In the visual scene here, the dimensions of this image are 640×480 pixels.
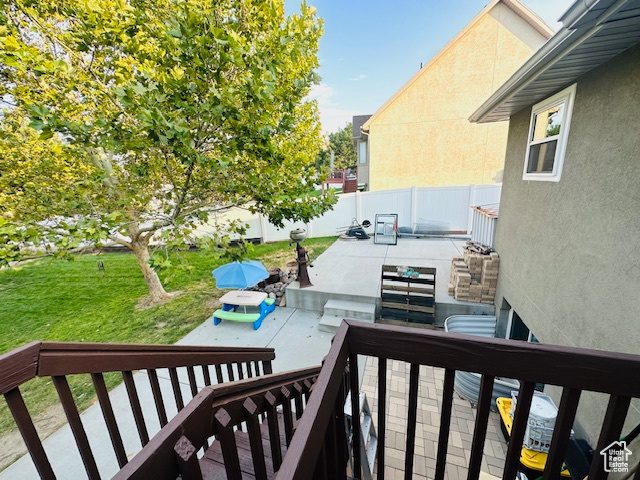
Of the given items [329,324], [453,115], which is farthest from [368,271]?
[453,115]

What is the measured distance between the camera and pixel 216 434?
1.09 m

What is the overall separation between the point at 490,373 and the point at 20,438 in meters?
5.92

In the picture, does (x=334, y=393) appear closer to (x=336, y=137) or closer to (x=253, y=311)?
(x=253, y=311)

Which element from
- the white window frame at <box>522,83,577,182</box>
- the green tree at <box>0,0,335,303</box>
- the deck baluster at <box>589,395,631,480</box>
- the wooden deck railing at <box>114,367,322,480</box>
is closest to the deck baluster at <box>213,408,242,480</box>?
the wooden deck railing at <box>114,367,322,480</box>

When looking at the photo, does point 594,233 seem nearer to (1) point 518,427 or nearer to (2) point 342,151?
(1) point 518,427

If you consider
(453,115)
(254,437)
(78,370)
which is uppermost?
(453,115)

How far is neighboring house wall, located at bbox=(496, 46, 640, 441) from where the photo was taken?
2295 mm

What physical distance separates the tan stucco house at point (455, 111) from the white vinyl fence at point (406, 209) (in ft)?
6.92

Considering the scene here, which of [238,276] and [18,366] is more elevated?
[18,366]

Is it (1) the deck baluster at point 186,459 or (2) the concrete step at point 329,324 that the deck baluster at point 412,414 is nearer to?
(1) the deck baluster at point 186,459

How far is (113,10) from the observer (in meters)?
3.30

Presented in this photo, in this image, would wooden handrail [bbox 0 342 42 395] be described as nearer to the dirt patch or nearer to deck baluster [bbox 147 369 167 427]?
Result: deck baluster [bbox 147 369 167 427]

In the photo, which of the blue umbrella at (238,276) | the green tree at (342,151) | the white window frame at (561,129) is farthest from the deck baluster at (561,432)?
the green tree at (342,151)

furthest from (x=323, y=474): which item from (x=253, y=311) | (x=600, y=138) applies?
(x=253, y=311)
